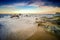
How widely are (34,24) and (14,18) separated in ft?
1.23

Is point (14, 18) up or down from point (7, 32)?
up

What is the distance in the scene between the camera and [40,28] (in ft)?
6.07

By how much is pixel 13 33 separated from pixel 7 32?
11 cm

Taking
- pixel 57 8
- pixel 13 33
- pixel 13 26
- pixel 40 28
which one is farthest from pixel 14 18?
pixel 57 8

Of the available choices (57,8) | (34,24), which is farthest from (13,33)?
(57,8)

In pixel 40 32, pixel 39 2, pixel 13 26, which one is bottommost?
pixel 40 32

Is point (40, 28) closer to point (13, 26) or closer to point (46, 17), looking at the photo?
point (46, 17)

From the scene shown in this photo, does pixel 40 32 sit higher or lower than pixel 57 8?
lower

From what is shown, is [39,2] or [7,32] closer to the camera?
[7,32]

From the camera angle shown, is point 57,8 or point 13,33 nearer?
point 13,33

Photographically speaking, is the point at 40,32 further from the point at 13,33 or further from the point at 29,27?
the point at 13,33

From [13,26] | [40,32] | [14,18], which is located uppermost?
[14,18]

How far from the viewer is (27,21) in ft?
6.24

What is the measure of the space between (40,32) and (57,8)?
55 centimetres
